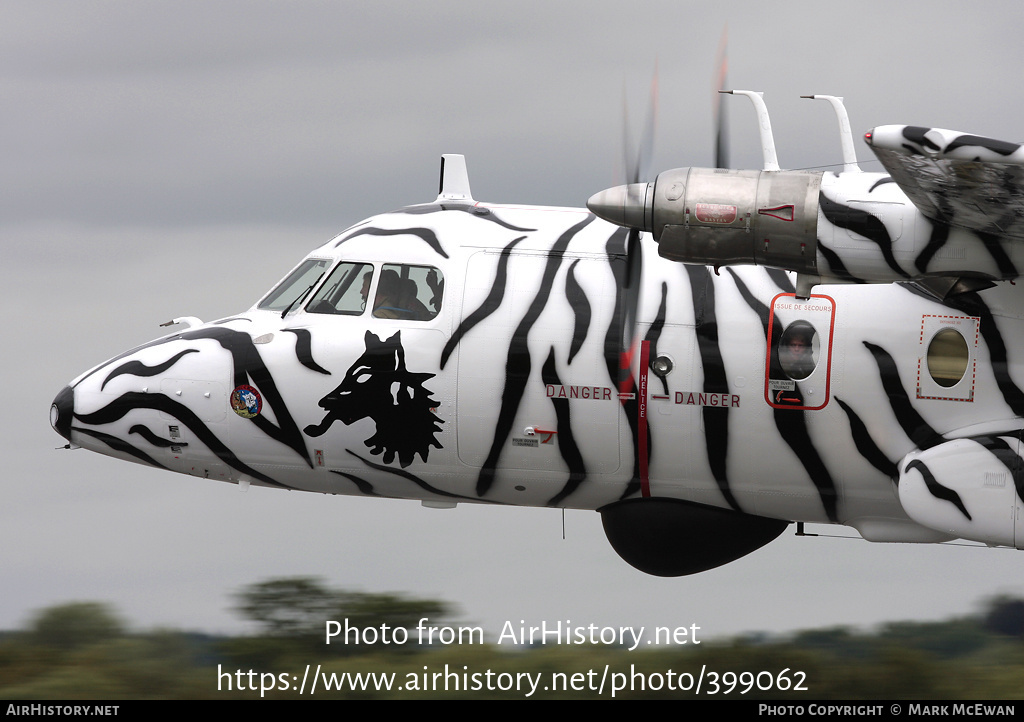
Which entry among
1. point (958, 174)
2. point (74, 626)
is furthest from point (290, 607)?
point (958, 174)

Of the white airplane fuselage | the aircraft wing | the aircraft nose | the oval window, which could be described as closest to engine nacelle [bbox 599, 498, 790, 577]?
the white airplane fuselage

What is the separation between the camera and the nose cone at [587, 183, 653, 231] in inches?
405

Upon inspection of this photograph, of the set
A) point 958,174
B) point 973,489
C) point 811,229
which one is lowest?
point 973,489

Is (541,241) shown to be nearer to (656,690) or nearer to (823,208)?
(823,208)

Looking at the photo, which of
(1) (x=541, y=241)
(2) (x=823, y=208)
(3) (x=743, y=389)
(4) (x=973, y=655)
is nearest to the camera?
(2) (x=823, y=208)

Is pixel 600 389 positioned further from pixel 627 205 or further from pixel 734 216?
pixel 734 216

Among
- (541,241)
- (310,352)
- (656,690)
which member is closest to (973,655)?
(656,690)

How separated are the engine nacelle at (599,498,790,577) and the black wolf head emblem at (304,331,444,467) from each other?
6.57ft

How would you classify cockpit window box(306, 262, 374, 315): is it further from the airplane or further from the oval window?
the oval window

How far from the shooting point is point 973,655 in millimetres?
13469

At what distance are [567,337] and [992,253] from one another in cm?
375

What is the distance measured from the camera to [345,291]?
12.6 metres

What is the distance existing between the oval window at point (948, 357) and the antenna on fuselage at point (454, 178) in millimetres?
4906

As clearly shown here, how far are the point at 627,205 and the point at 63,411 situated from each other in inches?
242
